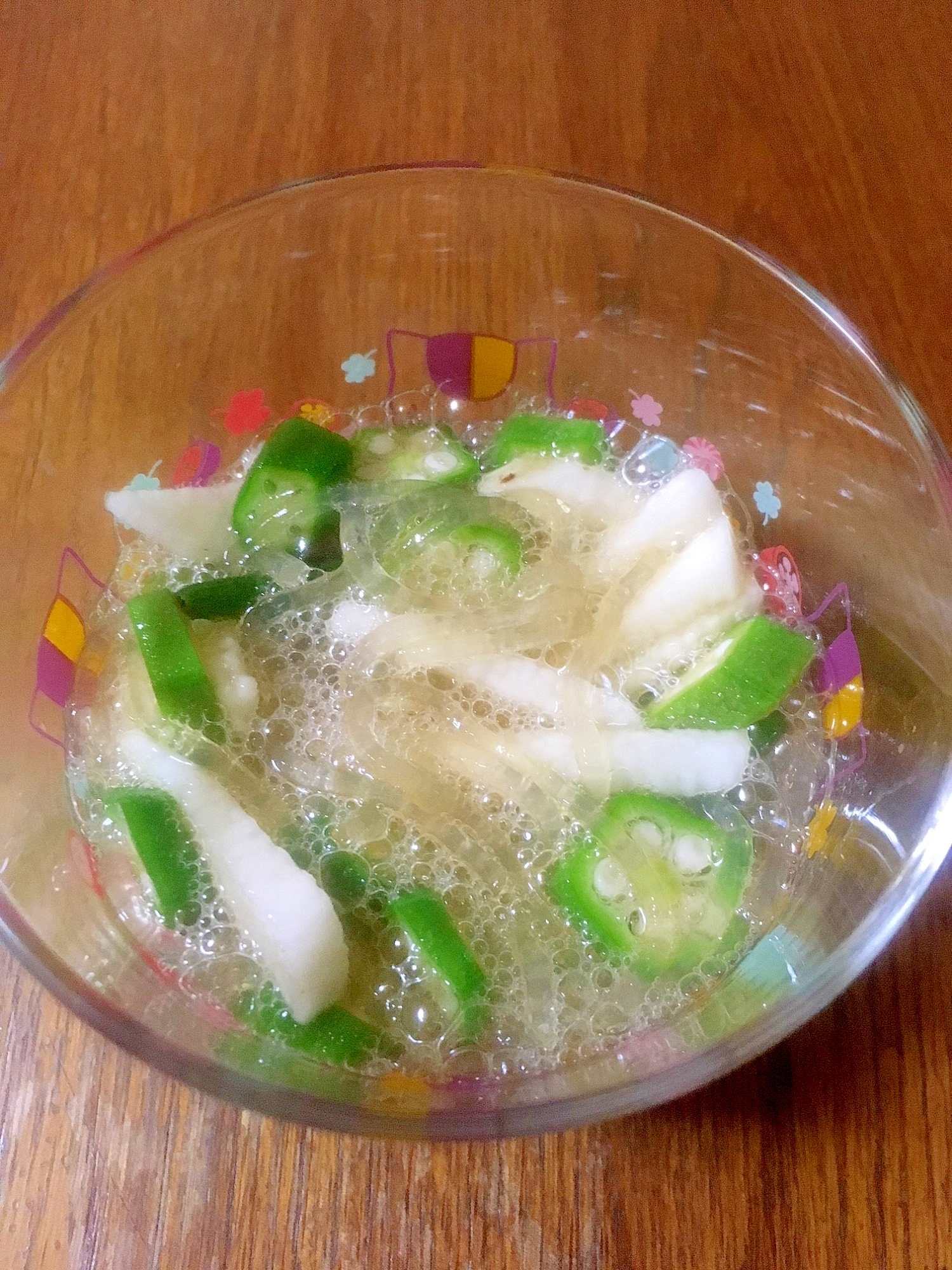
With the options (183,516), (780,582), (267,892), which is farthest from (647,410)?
(267,892)

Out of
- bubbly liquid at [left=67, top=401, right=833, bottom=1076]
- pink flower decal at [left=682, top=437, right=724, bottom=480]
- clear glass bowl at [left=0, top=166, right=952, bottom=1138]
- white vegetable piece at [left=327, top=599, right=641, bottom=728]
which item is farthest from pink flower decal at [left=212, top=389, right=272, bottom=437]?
pink flower decal at [left=682, top=437, right=724, bottom=480]

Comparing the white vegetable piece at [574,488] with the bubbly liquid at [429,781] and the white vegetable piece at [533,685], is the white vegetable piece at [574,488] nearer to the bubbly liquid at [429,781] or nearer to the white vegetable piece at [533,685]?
the bubbly liquid at [429,781]

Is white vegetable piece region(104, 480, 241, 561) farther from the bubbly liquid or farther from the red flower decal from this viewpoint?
the red flower decal

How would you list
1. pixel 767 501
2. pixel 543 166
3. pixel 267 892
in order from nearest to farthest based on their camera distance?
pixel 267 892 < pixel 767 501 < pixel 543 166

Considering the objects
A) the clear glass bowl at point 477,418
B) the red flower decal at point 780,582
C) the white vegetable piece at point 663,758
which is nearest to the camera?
the clear glass bowl at point 477,418

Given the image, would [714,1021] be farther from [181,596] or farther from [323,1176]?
[181,596]

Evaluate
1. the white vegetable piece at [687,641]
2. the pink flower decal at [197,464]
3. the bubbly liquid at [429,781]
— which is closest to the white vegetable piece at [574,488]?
the bubbly liquid at [429,781]

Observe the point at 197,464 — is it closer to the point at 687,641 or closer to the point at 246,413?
the point at 246,413
